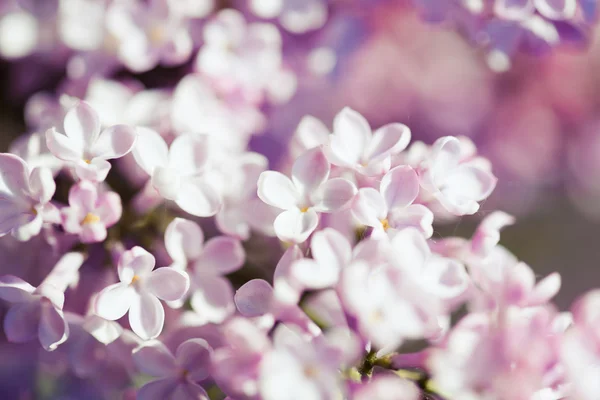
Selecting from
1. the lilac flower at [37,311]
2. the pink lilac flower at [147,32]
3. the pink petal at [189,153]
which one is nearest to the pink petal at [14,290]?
the lilac flower at [37,311]

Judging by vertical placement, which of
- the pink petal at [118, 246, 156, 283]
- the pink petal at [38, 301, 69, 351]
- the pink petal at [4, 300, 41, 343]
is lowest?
the pink petal at [4, 300, 41, 343]

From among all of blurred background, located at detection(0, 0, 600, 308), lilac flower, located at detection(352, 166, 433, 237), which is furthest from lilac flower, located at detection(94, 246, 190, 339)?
blurred background, located at detection(0, 0, 600, 308)

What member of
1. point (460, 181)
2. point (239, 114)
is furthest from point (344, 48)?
point (460, 181)

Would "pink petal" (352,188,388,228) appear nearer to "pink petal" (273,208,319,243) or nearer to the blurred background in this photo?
"pink petal" (273,208,319,243)

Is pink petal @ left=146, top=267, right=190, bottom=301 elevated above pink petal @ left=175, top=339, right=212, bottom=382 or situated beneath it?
elevated above

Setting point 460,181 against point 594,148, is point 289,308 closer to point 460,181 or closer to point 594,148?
point 460,181

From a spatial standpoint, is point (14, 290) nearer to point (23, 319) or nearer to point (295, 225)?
point (23, 319)

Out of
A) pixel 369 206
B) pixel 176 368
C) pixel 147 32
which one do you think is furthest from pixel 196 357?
pixel 147 32

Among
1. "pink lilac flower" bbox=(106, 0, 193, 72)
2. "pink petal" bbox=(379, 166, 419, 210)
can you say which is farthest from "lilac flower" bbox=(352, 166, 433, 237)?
"pink lilac flower" bbox=(106, 0, 193, 72)

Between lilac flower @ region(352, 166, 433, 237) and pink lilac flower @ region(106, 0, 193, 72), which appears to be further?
pink lilac flower @ region(106, 0, 193, 72)
